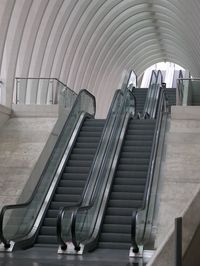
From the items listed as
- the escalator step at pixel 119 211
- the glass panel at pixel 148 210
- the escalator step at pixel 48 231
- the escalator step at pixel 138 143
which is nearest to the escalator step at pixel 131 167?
the glass panel at pixel 148 210

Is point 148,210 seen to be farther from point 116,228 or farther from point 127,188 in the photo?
point 127,188

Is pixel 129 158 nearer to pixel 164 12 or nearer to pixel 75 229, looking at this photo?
pixel 75 229

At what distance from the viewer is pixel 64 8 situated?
96.2ft

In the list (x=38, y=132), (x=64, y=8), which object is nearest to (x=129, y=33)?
(x=64, y=8)

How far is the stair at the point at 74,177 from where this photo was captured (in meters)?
13.1

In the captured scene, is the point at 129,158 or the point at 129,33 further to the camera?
the point at 129,33

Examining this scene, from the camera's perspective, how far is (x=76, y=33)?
109ft

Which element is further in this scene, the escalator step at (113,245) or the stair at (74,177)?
the stair at (74,177)

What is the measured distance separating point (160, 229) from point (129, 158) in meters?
4.03

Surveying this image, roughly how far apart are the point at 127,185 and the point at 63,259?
455cm

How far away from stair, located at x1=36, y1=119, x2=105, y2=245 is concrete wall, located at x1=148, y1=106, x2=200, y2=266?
7.18ft

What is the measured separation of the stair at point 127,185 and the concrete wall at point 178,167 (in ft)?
2.26

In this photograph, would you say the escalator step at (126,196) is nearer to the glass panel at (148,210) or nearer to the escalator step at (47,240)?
the glass panel at (148,210)

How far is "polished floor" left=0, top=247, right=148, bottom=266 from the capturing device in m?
9.98
